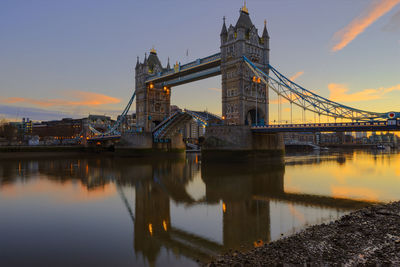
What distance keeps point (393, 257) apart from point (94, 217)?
9.94 m

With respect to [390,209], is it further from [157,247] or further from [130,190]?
[130,190]

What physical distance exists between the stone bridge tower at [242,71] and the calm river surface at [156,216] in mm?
18628

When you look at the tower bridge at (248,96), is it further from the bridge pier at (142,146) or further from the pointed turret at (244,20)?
the bridge pier at (142,146)

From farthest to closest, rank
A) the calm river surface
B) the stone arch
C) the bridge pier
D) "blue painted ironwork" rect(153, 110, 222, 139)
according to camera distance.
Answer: the bridge pier, "blue painted ironwork" rect(153, 110, 222, 139), the stone arch, the calm river surface

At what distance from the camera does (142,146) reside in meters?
51.4

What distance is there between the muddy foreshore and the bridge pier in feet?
146

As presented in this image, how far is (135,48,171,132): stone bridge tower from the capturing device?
5441 centimetres

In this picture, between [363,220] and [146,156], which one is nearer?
[363,220]

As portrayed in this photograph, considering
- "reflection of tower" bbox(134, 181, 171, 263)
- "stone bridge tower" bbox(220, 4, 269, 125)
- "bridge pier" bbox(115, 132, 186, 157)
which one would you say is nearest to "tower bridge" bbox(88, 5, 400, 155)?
"stone bridge tower" bbox(220, 4, 269, 125)

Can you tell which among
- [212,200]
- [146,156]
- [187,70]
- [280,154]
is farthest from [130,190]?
[146,156]

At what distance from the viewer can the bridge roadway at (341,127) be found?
2678 centimetres

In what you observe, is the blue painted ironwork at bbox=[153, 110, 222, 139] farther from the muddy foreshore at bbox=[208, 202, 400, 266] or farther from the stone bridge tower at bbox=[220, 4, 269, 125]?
the muddy foreshore at bbox=[208, 202, 400, 266]

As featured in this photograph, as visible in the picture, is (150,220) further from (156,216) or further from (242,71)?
(242,71)

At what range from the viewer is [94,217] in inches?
447
